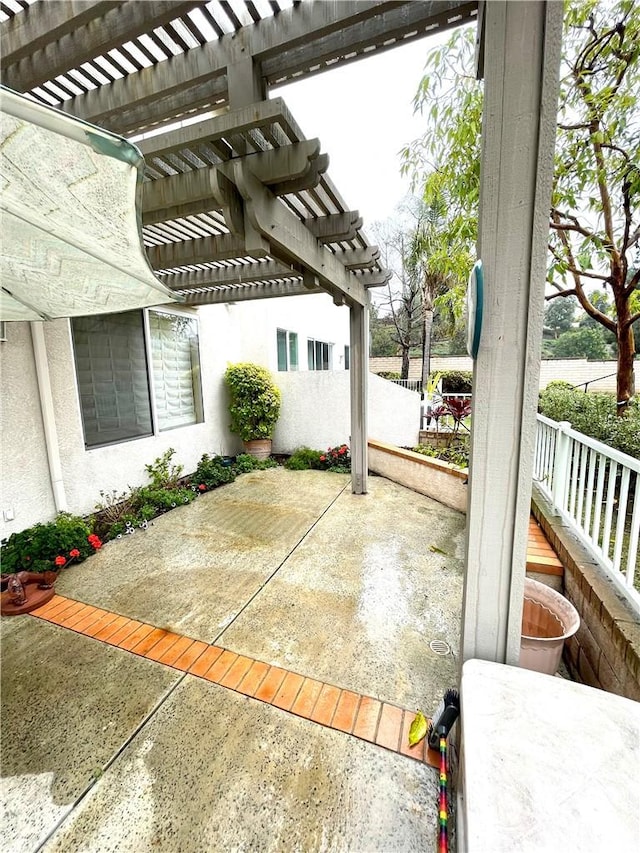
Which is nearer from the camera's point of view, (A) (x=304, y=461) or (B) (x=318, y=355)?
(A) (x=304, y=461)

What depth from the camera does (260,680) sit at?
83.0 inches

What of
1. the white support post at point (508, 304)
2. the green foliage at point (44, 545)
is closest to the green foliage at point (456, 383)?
the green foliage at point (44, 545)

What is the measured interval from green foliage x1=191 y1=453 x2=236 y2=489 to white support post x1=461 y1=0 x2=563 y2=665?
5.04m

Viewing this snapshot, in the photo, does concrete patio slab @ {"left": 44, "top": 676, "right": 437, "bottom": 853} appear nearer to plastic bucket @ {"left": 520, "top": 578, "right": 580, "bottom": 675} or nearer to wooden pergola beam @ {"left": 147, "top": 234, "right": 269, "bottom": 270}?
plastic bucket @ {"left": 520, "top": 578, "right": 580, "bottom": 675}

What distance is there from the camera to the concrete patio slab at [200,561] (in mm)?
2787

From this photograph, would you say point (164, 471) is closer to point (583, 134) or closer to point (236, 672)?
point (236, 672)

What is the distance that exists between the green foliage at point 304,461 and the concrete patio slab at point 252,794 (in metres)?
4.99

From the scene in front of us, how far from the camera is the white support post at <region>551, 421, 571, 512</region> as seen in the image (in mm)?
2969

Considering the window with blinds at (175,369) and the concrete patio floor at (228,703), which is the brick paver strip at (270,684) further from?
the window with blinds at (175,369)

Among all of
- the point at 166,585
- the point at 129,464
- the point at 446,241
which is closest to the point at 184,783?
the point at 166,585

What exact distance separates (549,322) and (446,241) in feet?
99.1

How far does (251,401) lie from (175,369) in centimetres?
158

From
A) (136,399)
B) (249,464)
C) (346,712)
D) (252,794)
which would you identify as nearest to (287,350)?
(249,464)

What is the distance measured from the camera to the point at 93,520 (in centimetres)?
414
